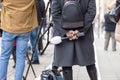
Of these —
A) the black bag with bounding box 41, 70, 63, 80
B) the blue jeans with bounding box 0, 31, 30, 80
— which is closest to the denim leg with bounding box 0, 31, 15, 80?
the blue jeans with bounding box 0, 31, 30, 80

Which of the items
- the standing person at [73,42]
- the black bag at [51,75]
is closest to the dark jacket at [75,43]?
the standing person at [73,42]

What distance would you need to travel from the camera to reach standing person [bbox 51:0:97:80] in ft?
20.9

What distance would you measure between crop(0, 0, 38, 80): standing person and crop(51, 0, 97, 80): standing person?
1.61 ft

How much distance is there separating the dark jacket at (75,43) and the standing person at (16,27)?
19.3 inches

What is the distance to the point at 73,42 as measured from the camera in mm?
6398

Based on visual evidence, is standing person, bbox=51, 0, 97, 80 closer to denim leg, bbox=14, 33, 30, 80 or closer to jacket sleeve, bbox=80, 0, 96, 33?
jacket sleeve, bbox=80, 0, 96, 33

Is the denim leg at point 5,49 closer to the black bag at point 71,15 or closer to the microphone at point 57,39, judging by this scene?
the microphone at point 57,39

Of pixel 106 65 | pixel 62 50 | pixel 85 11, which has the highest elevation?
pixel 85 11

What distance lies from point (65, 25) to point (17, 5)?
845 millimetres

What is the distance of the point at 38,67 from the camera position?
34.0 feet

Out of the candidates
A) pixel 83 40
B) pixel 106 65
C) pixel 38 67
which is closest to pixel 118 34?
pixel 83 40

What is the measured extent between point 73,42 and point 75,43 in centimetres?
4

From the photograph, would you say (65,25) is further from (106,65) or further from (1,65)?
(106,65)

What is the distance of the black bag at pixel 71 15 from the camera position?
629 centimetres
